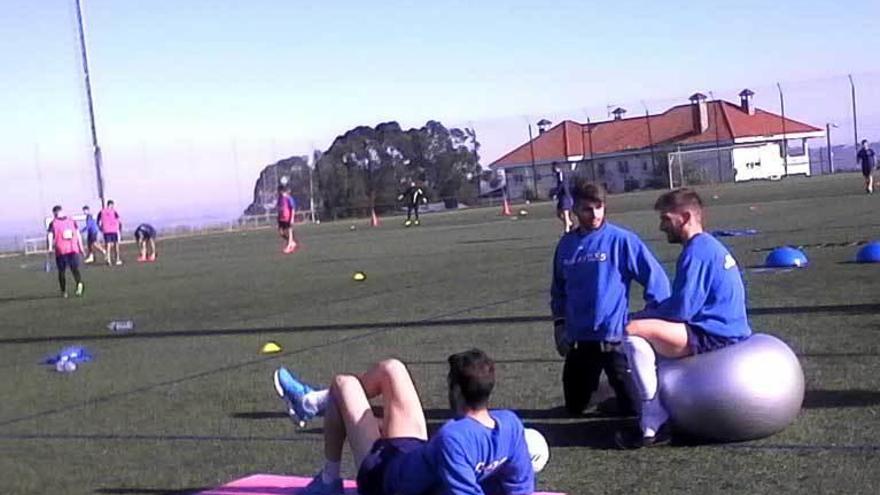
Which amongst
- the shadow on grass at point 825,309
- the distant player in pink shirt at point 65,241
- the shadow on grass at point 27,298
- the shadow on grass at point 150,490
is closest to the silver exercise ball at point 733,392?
the shadow on grass at point 150,490

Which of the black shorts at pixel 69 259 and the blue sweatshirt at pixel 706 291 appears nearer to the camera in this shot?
the blue sweatshirt at pixel 706 291

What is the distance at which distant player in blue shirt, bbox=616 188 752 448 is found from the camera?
8812mm

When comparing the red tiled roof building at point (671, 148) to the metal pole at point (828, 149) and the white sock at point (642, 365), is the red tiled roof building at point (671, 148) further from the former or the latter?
the white sock at point (642, 365)

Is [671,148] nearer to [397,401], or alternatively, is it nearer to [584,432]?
[584,432]

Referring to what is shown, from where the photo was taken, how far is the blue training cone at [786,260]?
2042 centimetres

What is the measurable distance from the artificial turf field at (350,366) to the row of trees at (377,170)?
184ft

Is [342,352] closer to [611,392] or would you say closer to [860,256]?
[611,392]

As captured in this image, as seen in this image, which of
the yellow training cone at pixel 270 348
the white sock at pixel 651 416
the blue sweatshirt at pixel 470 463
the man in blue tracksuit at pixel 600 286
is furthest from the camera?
the yellow training cone at pixel 270 348

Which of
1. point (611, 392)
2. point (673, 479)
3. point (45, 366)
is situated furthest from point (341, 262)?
point (673, 479)

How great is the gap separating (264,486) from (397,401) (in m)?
1.52

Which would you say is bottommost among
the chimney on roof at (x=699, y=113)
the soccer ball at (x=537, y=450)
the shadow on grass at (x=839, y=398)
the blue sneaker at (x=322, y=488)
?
the shadow on grass at (x=839, y=398)

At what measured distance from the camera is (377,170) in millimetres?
95875

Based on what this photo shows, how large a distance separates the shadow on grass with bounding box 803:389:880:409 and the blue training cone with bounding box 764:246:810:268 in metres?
10.3

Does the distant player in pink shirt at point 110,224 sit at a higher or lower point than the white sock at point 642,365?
higher
